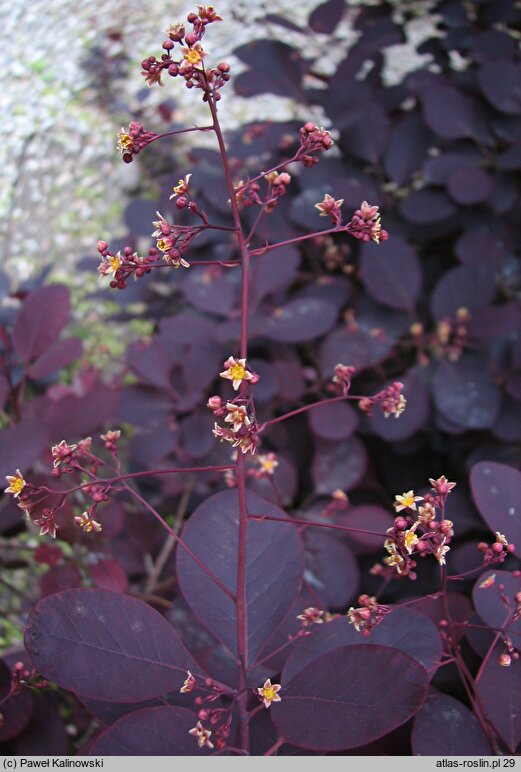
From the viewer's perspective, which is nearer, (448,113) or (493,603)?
(493,603)

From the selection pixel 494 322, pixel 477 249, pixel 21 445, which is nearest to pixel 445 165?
pixel 477 249

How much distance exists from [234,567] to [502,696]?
25 centimetres

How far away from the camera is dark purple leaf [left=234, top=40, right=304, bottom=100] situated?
1.29 meters

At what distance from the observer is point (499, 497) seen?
2.17 ft

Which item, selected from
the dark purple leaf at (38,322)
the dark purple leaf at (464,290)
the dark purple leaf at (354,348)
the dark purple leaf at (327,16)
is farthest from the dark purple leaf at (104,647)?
the dark purple leaf at (327,16)

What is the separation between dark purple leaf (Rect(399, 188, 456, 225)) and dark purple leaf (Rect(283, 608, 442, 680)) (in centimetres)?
75

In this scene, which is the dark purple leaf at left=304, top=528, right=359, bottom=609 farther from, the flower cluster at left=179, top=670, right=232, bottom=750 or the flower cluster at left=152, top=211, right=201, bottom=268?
the flower cluster at left=152, top=211, right=201, bottom=268

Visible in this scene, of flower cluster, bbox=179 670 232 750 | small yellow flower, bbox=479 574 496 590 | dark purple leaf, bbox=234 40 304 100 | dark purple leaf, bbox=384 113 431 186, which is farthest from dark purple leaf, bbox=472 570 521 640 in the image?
dark purple leaf, bbox=234 40 304 100

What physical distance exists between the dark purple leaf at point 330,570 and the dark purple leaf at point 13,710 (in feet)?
1.13

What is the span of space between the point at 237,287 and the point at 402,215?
318 mm

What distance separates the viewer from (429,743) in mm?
560

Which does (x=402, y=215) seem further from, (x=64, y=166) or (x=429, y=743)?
(x=64, y=166)

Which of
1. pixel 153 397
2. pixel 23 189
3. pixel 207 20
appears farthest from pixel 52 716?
pixel 23 189

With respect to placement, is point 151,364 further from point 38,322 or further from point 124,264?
point 124,264
